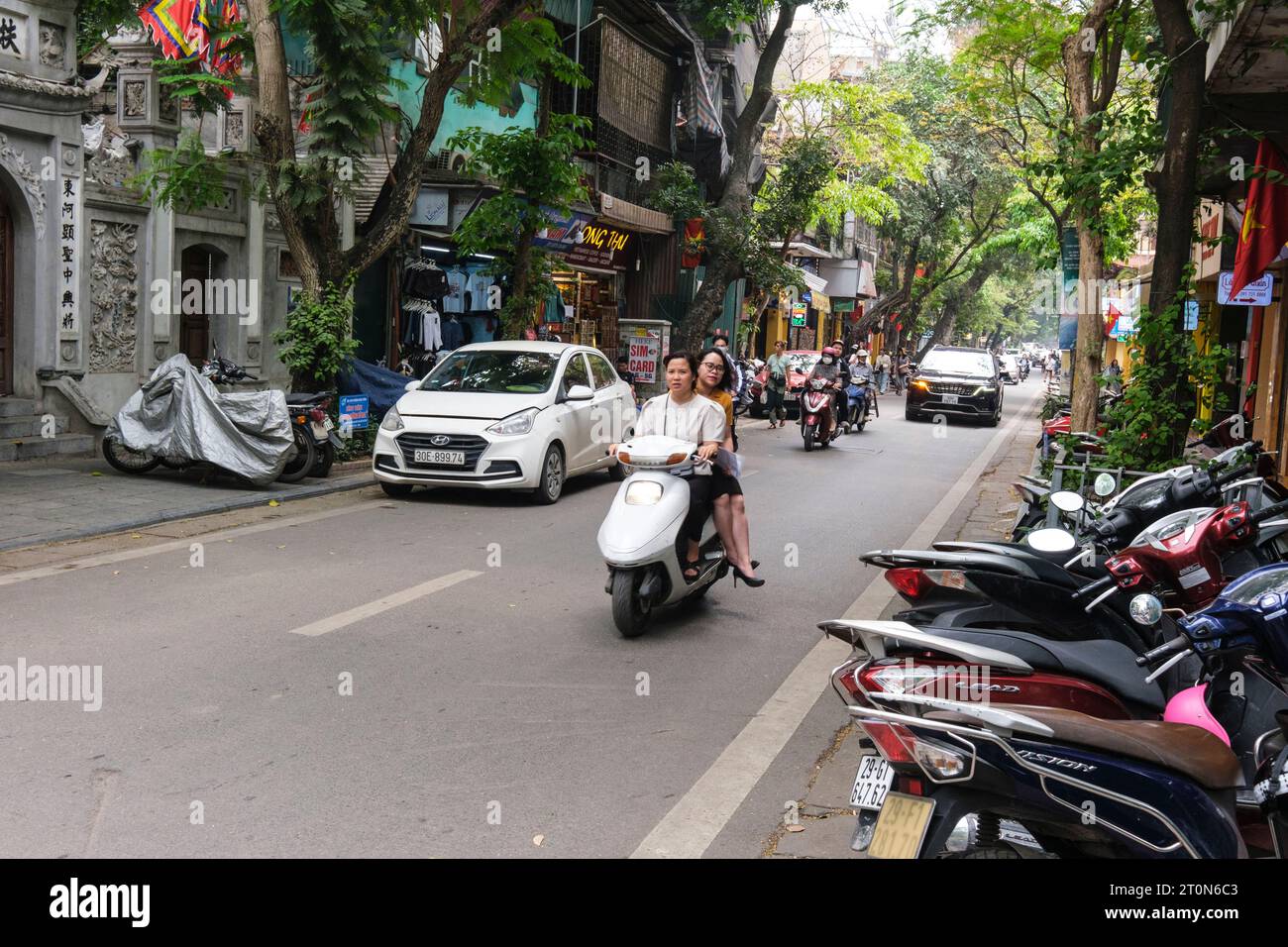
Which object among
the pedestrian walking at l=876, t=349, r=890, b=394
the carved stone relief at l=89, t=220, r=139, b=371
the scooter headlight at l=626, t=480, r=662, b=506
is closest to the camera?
the scooter headlight at l=626, t=480, r=662, b=506

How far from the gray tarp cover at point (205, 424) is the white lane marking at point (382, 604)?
4.22m

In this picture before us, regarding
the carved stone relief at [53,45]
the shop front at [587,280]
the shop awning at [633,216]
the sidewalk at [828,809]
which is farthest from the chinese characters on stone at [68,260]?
the shop awning at [633,216]

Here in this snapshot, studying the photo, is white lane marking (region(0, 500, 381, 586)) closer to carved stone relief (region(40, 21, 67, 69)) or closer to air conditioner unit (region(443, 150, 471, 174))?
carved stone relief (region(40, 21, 67, 69))

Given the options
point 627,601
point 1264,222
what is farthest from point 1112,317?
point 627,601

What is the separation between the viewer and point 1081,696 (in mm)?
3590

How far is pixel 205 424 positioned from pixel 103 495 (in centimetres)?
125

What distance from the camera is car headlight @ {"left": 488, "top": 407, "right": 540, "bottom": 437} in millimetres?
11742

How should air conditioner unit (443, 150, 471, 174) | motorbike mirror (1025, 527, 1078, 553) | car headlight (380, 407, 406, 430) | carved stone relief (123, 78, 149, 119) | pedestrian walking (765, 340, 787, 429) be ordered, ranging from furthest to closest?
pedestrian walking (765, 340, 787, 429) < air conditioner unit (443, 150, 471, 174) < carved stone relief (123, 78, 149, 119) < car headlight (380, 407, 406, 430) < motorbike mirror (1025, 527, 1078, 553)

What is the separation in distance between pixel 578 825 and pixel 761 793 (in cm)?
84

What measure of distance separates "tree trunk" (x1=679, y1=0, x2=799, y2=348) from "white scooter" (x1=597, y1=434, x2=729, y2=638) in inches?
712

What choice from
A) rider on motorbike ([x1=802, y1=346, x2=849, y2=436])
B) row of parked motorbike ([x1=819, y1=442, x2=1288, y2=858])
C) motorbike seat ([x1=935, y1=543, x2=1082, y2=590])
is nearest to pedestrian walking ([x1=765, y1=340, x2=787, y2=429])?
rider on motorbike ([x1=802, y1=346, x2=849, y2=436])

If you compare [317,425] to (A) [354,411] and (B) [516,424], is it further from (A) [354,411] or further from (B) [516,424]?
(B) [516,424]

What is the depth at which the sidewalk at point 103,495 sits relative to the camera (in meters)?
9.50

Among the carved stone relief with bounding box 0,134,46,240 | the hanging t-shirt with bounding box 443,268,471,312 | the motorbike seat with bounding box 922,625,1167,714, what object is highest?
the carved stone relief with bounding box 0,134,46,240
